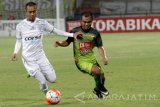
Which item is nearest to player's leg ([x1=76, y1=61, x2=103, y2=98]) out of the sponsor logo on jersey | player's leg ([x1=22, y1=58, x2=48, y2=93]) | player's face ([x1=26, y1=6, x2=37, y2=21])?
the sponsor logo on jersey

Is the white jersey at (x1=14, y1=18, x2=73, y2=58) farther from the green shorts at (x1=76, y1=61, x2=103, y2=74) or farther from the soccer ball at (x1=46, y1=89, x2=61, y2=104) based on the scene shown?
the soccer ball at (x1=46, y1=89, x2=61, y2=104)

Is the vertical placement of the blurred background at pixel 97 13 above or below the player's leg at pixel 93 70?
below

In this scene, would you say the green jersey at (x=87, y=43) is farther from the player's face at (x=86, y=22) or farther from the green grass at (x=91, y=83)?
the green grass at (x=91, y=83)

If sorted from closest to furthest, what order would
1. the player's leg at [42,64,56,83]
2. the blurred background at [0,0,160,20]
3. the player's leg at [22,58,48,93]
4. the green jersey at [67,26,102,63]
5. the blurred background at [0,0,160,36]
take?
the player's leg at [22,58,48,93], the player's leg at [42,64,56,83], the green jersey at [67,26,102,63], the blurred background at [0,0,160,36], the blurred background at [0,0,160,20]

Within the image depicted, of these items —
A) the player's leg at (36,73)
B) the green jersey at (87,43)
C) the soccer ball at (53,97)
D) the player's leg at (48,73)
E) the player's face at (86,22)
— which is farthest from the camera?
the green jersey at (87,43)

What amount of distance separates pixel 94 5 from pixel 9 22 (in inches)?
447

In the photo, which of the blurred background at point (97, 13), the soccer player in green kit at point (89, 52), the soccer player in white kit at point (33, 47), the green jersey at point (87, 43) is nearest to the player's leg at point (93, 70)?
the soccer player in green kit at point (89, 52)

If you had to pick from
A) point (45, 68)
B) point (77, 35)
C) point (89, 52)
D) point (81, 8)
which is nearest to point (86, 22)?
point (77, 35)

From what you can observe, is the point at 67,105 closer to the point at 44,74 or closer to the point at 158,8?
the point at 44,74

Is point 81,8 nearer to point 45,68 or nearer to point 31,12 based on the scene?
point 45,68

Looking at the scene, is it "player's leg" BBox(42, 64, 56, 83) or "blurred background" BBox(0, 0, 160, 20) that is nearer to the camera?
"player's leg" BBox(42, 64, 56, 83)

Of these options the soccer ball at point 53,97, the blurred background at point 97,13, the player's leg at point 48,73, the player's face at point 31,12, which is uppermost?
the player's face at point 31,12

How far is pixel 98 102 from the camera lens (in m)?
11.1

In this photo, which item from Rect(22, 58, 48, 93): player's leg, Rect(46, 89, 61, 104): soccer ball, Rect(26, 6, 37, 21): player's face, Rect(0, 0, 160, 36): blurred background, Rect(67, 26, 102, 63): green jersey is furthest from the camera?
Rect(0, 0, 160, 36): blurred background
